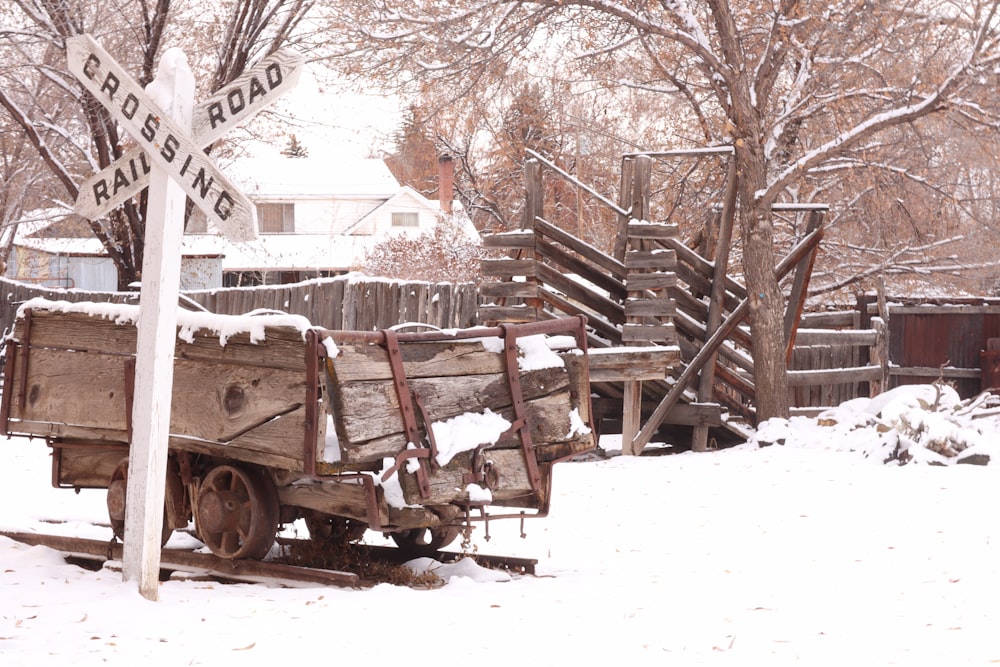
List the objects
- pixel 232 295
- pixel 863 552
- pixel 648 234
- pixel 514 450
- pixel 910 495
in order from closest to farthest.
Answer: pixel 514 450 < pixel 863 552 < pixel 910 495 < pixel 648 234 < pixel 232 295

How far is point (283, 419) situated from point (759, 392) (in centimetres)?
796

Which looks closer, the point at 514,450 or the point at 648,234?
the point at 514,450

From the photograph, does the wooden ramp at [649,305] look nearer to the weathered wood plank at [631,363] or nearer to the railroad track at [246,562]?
the weathered wood plank at [631,363]

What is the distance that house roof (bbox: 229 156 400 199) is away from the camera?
37562mm

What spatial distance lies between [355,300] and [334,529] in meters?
9.21

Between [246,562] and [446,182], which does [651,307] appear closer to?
[246,562]

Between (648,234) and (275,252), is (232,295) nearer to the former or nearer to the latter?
(648,234)

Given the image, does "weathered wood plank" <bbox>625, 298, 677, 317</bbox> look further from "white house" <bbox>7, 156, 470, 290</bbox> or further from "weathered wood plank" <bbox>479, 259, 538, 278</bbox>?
"white house" <bbox>7, 156, 470, 290</bbox>

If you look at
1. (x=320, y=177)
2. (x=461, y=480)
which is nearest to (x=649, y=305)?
(x=461, y=480)

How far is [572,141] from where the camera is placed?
26.2 m

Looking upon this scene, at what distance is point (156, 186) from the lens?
514 cm

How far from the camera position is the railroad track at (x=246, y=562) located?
5781 mm

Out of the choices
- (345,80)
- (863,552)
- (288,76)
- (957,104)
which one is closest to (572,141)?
(345,80)

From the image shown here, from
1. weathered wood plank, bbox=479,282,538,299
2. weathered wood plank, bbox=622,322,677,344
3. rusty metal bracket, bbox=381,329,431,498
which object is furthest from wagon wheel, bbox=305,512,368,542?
weathered wood plank, bbox=479,282,538,299
